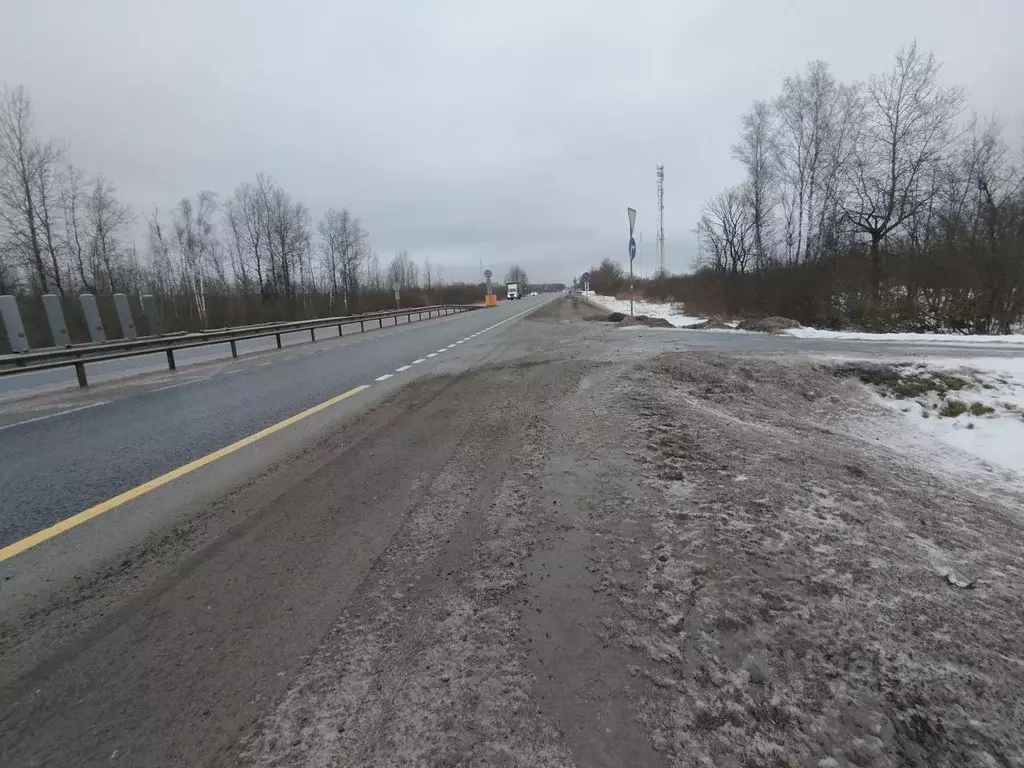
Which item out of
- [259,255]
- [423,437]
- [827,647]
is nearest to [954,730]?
[827,647]

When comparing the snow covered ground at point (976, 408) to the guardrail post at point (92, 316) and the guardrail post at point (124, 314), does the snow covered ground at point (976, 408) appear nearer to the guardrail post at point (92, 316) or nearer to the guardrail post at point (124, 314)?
the guardrail post at point (92, 316)

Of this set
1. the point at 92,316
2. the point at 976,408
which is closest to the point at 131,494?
the point at 976,408

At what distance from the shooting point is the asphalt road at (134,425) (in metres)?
4.71

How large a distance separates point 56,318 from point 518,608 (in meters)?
27.5

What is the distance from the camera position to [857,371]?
9883 millimetres

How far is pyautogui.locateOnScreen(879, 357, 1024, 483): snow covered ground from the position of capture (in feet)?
21.2

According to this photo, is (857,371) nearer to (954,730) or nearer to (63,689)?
(954,730)

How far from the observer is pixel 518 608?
8.71ft

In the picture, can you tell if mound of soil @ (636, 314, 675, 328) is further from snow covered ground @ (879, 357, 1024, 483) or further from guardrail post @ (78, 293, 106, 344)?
guardrail post @ (78, 293, 106, 344)

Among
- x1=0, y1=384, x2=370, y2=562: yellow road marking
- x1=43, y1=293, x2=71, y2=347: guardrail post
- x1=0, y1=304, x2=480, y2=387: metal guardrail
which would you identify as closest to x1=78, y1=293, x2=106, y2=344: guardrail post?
x1=43, y1=293, x2=71, y2=347: guardrail post

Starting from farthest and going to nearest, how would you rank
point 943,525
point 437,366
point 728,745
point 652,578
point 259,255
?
point 259,255 → point 437,366 → point 943,525 → point 652,578 → point 728,745

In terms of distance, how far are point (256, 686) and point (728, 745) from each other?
1.94 meters

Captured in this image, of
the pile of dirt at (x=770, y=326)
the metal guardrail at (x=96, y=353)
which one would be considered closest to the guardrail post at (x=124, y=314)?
the metal guardrail at (x=96, y=353)

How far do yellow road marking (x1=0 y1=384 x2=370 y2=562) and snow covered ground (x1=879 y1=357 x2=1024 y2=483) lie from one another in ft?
28.9
